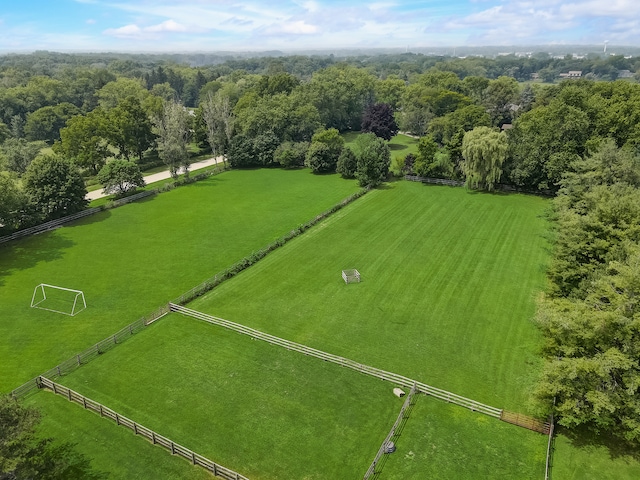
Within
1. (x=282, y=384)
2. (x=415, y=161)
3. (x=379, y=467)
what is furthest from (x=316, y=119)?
(x=379, y=467)

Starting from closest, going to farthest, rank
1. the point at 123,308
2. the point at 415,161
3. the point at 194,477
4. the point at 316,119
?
the point at 194,477 < the point at 123,308 < the point at 415,161 < the point at 316,119

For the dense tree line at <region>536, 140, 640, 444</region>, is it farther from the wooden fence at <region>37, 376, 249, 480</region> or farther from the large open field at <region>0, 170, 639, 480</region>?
the wooden fence at <region>37, 376, 249, 480</region>

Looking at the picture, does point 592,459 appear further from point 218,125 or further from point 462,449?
point 218,125

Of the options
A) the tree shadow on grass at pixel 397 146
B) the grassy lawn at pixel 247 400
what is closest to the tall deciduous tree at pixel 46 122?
the tree shadow on grass at pixel 397 146

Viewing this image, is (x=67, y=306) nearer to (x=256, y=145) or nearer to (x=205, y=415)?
(x=205, y=415)

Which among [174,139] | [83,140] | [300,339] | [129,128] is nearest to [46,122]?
[129,128]

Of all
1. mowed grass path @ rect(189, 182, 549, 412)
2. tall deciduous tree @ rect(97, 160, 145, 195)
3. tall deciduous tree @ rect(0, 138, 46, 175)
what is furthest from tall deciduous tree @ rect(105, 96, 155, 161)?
mowed grass path @ rect(189, 182, 549, 412)

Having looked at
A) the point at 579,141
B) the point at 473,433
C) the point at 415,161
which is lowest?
the point at 473,433

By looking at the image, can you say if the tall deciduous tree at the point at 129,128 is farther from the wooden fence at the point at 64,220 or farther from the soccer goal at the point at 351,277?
the soccer goal at the point at 351,277
